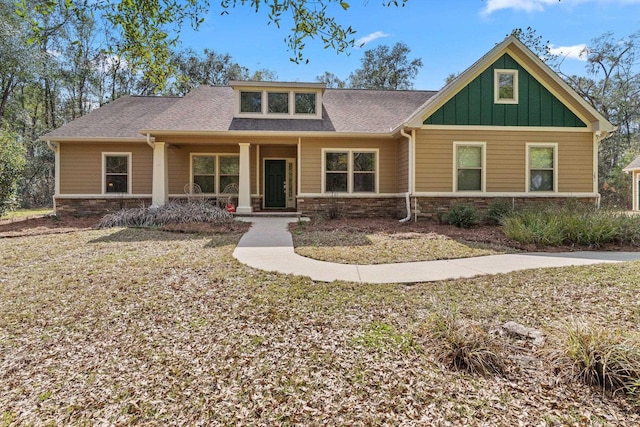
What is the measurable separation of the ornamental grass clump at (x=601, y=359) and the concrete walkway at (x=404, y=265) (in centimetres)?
219

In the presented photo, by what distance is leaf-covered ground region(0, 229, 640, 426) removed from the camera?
2.13 meters

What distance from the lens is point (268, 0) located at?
11.4ft

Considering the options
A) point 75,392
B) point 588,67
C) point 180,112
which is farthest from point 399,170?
point 588,67

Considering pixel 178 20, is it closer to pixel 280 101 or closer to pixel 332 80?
pixel 280 101

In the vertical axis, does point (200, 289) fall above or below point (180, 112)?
below

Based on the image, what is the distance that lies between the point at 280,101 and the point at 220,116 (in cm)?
225

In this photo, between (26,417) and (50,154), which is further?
(50,154)

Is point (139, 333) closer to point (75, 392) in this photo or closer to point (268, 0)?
point (75, 392)

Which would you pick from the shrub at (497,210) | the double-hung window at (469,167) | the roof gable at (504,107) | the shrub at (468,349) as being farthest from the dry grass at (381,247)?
the roof gable at (504,107)

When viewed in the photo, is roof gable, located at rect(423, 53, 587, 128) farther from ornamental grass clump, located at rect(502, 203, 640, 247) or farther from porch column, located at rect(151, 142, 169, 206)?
porch column, located at rect(151, 142, 169, 206)

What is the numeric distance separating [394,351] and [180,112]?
12.4m

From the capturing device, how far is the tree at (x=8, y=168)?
1114cm

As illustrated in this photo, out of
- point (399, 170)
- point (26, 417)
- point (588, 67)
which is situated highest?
point (588, 67)

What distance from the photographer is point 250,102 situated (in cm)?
1282
